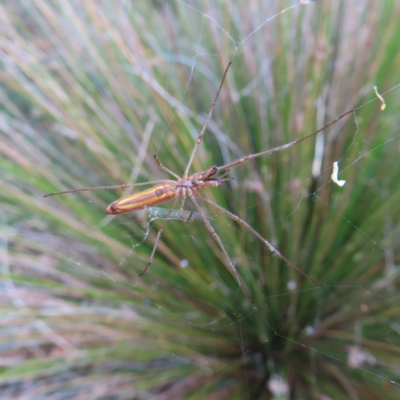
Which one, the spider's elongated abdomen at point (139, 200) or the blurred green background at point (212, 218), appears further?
the blurred green background at point (212, 218)

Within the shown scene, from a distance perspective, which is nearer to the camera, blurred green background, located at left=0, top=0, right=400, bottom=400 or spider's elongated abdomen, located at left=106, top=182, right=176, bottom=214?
spider's elongated abdomen, located at left=106, top=182, right=176, bottom=214

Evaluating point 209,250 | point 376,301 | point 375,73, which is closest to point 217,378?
point 209,250

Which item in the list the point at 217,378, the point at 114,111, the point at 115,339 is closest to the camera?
the point at 217,378

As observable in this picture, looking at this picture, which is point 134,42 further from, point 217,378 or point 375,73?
point 217,378

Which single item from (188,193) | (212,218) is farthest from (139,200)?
(212,218)

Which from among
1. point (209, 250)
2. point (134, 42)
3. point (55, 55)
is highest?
point (55, 55)

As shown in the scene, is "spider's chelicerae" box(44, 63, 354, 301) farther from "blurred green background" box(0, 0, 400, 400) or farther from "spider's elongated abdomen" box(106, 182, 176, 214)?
"blurred green background" box(0, 0, 400, 400)

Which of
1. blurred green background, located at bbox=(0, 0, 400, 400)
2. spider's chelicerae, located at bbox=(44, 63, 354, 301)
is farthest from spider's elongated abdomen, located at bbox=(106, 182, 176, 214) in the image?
blurred green background, located at bbox=(0, 0, 400, 400)

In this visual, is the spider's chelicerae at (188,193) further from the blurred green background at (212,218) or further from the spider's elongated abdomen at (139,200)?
the blurred green background at (212,218)

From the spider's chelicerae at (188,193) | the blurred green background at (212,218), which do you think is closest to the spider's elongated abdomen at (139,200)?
the spider's chelicerae at (188,193)
